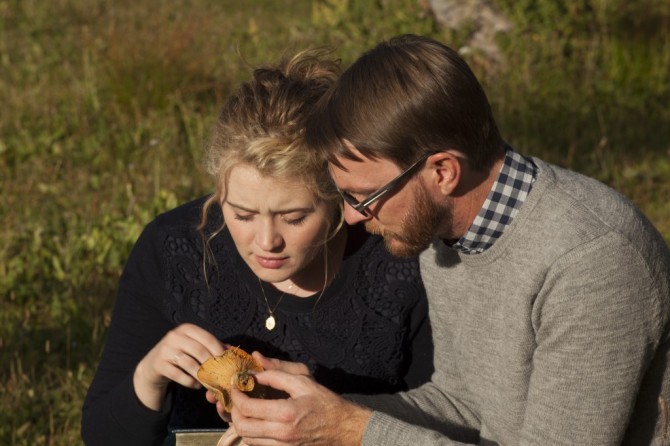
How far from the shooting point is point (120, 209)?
546 centimetres

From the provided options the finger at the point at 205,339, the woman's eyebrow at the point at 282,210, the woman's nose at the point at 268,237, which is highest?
the woman's eyebrow at the point at 282,210

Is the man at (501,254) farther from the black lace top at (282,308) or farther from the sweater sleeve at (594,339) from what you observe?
the black lace top at (282,308)

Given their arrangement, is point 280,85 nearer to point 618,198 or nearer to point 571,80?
point 618,198

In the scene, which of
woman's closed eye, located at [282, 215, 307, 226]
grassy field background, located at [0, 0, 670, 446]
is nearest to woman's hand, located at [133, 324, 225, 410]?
woman's closed eye, located at [282, 215, 307, 226]

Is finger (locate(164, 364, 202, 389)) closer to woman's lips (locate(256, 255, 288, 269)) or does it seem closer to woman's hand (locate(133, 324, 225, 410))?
woman's hand (locate(133, 324, 225, 410))

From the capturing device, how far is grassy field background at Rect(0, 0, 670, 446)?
462cm

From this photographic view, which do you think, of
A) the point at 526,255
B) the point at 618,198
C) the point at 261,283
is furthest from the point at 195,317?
the point at 618,198

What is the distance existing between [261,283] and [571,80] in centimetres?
440

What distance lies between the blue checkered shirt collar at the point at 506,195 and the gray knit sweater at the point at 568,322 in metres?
0.03

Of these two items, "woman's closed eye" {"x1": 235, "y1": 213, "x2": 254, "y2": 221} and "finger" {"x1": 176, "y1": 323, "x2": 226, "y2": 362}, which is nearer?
"finger" {"x1": 176, "y1": 323, "x2": 226, "y2": 362}

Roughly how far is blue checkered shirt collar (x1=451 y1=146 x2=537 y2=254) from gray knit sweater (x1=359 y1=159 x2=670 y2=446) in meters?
0.03

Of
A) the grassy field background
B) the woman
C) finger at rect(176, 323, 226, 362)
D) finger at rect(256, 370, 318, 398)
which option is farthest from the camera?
the grassy field background

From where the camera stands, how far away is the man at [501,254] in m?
2.47

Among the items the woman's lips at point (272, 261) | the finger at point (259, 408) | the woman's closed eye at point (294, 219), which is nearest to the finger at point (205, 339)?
the finger at point (259, 408)
